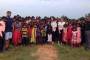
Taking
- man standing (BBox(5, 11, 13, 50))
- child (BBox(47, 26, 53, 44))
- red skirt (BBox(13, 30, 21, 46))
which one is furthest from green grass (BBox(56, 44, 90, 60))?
man standing (BBox(5, 11, 13, 50))

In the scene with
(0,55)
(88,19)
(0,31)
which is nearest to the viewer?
(0,55)

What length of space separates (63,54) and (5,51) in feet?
9.02

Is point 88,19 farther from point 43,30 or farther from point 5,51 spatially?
point 5,51

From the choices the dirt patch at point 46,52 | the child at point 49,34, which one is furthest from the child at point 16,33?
the child at point 49,34

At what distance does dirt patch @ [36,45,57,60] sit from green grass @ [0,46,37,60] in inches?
12.0

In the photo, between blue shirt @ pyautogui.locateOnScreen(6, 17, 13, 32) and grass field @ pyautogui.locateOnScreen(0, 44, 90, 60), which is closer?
grass field @ pyautogui.locateOnScreen(0, 44, 90, 60)

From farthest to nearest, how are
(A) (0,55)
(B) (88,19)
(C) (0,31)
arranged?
(B) (88,19) → (C) (0,31) → (A) (0,55)

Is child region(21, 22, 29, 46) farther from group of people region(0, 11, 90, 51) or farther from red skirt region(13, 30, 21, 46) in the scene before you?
red skirt region(13, 30, 21, 46)

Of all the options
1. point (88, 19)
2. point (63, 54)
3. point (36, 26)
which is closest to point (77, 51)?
point (63, 54)

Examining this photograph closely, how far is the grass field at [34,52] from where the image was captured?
12.8 metres

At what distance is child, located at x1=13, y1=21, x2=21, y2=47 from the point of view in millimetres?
15688

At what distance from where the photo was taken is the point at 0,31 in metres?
14.5

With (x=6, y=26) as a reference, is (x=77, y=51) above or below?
below

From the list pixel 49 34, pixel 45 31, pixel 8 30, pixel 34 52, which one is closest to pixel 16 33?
pixel 8 30
